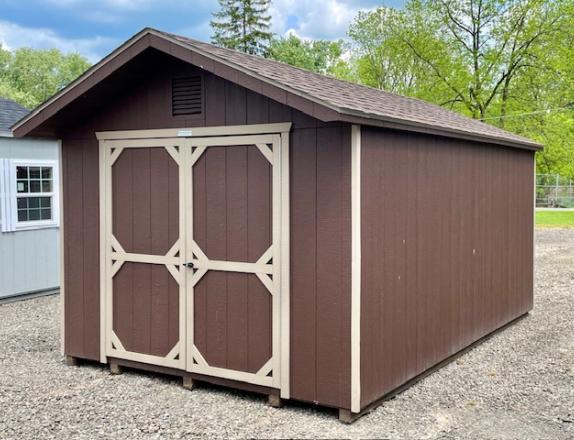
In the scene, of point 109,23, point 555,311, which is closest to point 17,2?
point 109,23

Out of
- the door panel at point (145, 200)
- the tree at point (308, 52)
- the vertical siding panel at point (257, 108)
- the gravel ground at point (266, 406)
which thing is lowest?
the gravel ground at point (266, 406)

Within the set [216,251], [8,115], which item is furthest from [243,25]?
[216,251]

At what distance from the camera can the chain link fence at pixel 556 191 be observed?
3036 cm

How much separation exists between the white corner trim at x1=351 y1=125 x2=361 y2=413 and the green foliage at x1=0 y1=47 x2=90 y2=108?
4374 centimetres

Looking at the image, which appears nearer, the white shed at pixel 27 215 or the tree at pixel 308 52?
the white shed at pixel 27 215

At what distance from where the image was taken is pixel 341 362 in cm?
463

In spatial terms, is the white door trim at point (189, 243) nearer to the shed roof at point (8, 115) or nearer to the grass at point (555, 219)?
the shed roof at point (8, 115)

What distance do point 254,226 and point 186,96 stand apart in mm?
1190

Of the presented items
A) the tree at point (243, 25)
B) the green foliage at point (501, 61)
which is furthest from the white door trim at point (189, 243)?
the tree at point (243, 25)

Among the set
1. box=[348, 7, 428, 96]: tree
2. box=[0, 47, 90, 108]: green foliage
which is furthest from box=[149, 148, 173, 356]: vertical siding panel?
box=[0, 47, 90, 108]: green foliage

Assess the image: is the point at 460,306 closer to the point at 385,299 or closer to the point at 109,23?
the point at 385,299

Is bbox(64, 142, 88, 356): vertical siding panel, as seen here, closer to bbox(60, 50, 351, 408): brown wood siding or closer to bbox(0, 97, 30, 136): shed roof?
bbox(60, 50, 351, 408): brown wood siding

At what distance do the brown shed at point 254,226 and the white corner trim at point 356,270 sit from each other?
1cm

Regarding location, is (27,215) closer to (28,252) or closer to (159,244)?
(28,252)
